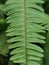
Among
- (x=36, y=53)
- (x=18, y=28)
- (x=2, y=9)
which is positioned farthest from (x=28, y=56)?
(x=2, y=9)

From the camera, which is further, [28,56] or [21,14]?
[21,14]

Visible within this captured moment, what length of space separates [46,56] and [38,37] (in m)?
0.24

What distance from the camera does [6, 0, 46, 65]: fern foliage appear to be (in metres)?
0.81

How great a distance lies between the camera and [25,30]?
0.87 m

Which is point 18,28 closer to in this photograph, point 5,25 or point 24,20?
point 24,20

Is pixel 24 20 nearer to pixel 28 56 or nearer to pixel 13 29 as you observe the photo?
pixel 13 29

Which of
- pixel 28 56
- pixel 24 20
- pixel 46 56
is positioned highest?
pixel 24 20

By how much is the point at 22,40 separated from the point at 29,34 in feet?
0.13

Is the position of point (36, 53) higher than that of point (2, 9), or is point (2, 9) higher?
point (2, 9)

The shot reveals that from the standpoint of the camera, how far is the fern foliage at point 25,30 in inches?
31.9

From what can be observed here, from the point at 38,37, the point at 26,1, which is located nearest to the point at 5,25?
the point at 26,1

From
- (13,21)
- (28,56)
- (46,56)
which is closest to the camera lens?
(28,56)

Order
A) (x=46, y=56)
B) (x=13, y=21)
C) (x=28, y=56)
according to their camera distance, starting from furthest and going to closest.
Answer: (x=46, y=56) → (x=13, y=21) → (x=28, y=56)

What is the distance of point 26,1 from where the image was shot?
989 millimetres
